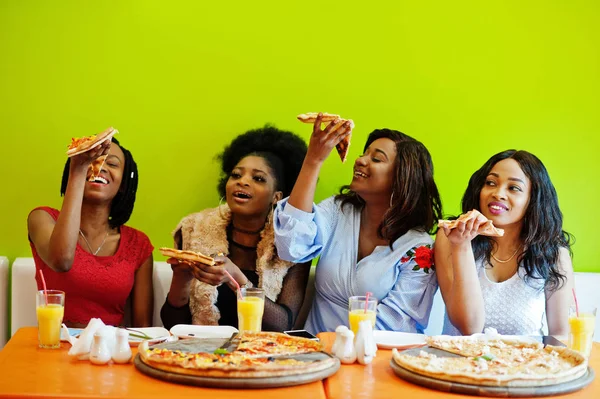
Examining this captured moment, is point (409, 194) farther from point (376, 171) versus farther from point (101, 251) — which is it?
point (101, 251)

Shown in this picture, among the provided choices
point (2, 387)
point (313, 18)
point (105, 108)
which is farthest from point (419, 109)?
point (2, 387)

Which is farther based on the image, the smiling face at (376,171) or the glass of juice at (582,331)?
the smiling face at (376,171)

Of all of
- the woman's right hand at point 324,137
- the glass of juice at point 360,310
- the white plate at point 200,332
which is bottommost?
the white plate at point 200,332

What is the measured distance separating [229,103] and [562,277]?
64.2 inches

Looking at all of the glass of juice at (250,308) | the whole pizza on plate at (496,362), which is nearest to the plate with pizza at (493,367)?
the whole pizza on plate at (496,362)

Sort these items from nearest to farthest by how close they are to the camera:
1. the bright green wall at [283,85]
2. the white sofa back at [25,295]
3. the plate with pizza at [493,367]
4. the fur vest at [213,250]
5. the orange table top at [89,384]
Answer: the orange table top at [89,384] → the plate with pizza at [493,367] → the fur vest at [213,250] → the white sofa back at [25,295] → the bright green wall at [283,85]

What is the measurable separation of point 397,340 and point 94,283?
1311mm

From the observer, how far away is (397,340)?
2.30 meters

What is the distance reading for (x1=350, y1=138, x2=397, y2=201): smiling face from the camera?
304 centimetres

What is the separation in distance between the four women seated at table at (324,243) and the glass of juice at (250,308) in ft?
1.36

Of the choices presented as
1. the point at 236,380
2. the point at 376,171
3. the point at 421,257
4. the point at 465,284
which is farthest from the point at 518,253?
the point at 236,380

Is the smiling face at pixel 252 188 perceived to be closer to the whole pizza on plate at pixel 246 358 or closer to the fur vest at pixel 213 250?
the fur vest at pixel 213 250

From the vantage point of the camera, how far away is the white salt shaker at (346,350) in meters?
1.99

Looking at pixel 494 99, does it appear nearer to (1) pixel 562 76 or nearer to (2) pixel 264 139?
(1) pixel 562 76
